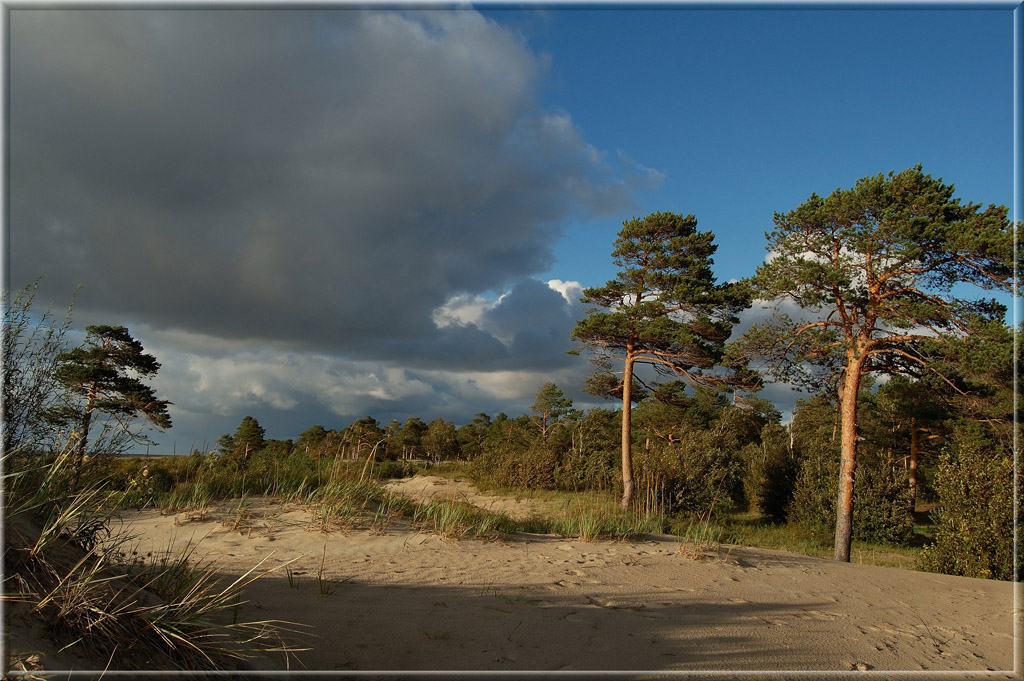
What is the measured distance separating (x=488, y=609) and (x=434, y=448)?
39928 millimetres

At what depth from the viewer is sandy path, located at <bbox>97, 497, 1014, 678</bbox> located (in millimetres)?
4117

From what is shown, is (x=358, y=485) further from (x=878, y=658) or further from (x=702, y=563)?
(x=878, y=658)

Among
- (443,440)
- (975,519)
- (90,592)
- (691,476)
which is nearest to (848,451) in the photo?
(975,519)

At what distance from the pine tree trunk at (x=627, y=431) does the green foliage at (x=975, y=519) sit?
908 centimetres

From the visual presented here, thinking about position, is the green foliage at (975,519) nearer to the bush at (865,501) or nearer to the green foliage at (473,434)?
the bush at (865,501)

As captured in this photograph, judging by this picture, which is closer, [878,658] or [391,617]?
[391,617]

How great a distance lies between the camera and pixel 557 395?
4384 centimetres

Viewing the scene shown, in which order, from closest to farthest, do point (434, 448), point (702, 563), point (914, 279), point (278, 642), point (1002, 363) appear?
point (278, 642) < point (702, 563) < point (1002, 363) < point (914, 279) < point (434, 448)

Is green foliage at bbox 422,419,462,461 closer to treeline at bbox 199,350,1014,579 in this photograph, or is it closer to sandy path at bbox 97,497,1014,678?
treeline at bbox 199,350,1014,579

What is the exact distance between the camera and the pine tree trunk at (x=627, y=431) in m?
20.5

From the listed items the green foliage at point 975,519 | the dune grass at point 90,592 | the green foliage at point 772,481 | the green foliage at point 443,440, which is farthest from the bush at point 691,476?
the green foliage at point 443,440

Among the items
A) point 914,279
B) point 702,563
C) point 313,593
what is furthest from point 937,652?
point 914,279

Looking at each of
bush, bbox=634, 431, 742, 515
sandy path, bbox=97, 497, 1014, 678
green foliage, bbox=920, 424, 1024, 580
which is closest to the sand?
sandy path, bbox=97, 497, 1014, 678

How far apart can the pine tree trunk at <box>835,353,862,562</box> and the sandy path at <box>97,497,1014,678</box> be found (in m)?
6.28
